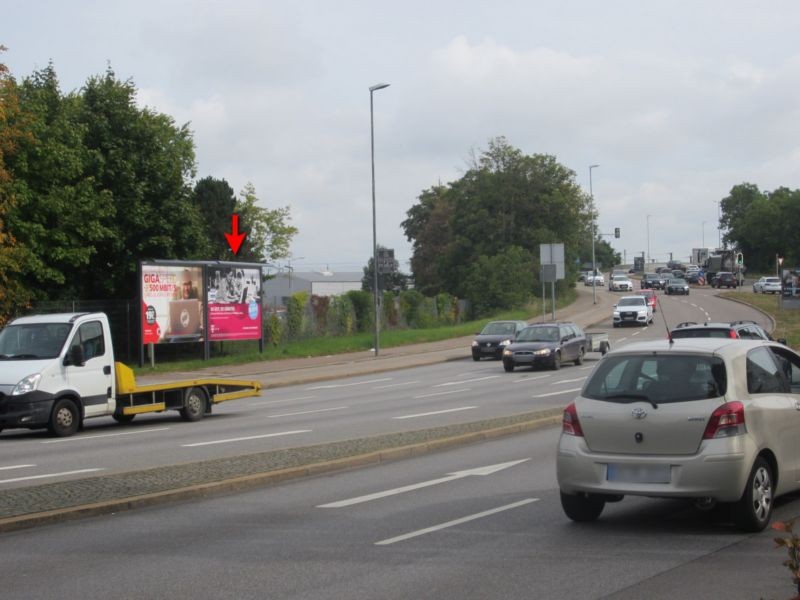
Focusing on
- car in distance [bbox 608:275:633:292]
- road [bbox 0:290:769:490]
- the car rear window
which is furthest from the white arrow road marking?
car in distance [bbox 608:275:633:292]

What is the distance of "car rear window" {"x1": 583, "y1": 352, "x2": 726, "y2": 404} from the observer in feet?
28.3

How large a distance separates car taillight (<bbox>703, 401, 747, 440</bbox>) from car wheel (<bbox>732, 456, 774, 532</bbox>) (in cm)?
35

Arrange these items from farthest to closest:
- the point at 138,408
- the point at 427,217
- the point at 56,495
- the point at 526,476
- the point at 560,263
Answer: the point at 427,217 < the point at 560,263 < the point at 138,408 < the point at 526,476 < the point at 56,495

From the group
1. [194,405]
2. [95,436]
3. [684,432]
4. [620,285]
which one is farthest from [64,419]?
[620,285]

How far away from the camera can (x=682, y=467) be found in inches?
327

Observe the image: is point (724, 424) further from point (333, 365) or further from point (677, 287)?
point (677, 287)

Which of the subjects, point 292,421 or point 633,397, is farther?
point 292,421

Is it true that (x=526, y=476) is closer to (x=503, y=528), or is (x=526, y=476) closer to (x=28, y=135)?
(x=503, y=528)

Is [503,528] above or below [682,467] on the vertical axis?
below

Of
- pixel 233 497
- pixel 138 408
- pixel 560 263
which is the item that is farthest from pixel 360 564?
pixel 560 263

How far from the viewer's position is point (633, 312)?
5725cm

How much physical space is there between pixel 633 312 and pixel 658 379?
163ft

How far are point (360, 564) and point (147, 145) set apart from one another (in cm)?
3663

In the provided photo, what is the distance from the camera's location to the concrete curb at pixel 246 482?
955 centimetres
